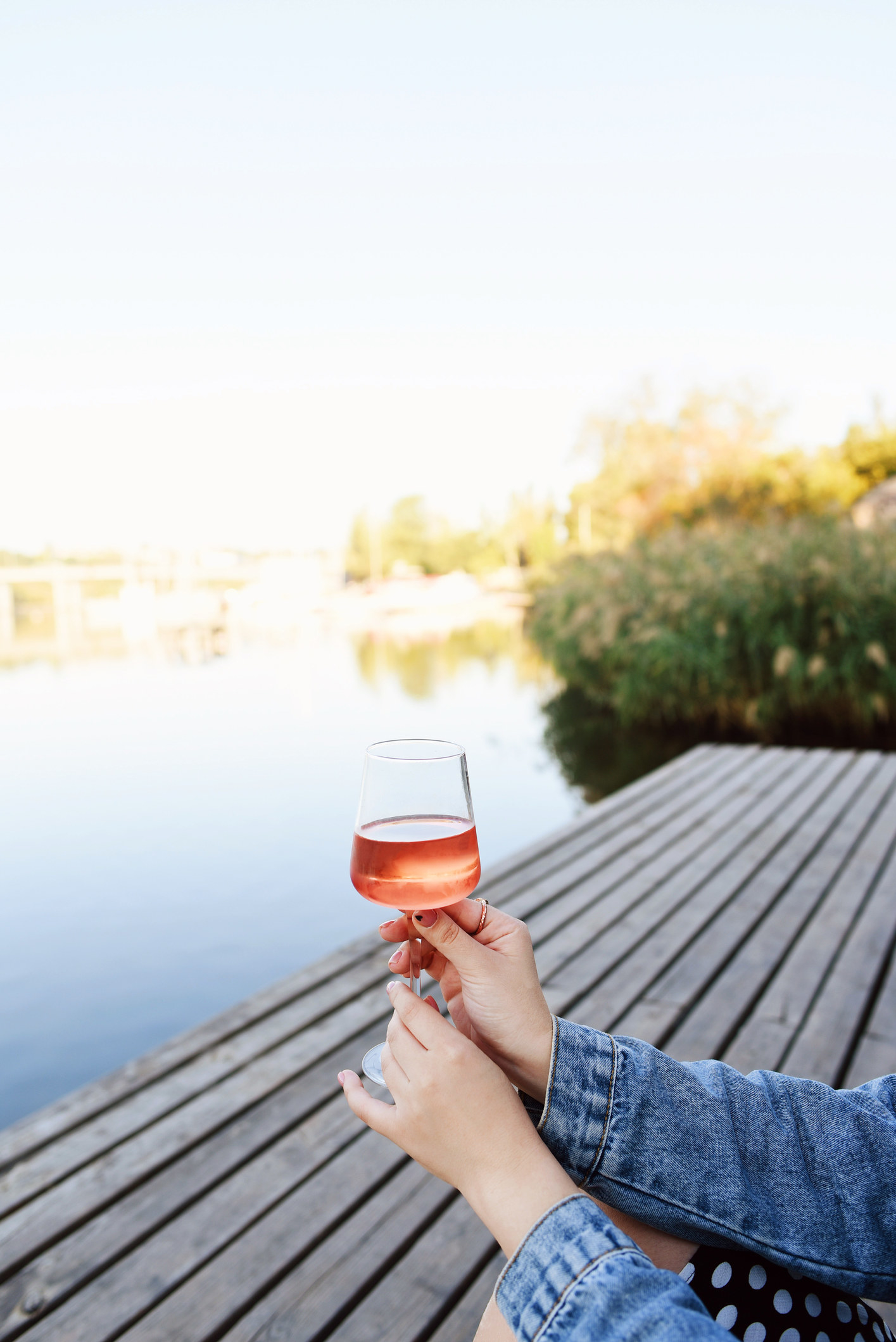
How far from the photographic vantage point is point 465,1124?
1.98 ft

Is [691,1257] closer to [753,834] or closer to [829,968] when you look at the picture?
[829,968]

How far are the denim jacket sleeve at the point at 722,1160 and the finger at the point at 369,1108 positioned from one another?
129 millimetres

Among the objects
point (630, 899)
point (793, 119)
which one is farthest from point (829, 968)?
point (793, 119)

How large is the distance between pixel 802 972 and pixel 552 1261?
83.0 inches

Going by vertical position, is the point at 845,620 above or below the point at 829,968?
above

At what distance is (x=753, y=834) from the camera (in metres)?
3.69

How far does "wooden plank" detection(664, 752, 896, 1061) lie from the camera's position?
6.72 feet

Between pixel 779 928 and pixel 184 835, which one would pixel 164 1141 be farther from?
pixel 184 835

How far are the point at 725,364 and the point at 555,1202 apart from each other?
27130 mm

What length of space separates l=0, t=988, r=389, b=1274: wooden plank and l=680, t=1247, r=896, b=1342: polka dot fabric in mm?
1283

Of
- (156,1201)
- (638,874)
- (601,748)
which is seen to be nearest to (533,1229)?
(156,1201)

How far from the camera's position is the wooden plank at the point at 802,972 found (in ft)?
6.44

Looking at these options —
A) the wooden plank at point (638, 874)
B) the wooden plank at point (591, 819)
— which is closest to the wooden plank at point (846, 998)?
the wooden plank at point (638, 874)

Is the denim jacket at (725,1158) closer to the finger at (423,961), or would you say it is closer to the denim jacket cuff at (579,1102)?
the denim jacket cuff at (579,1102)
